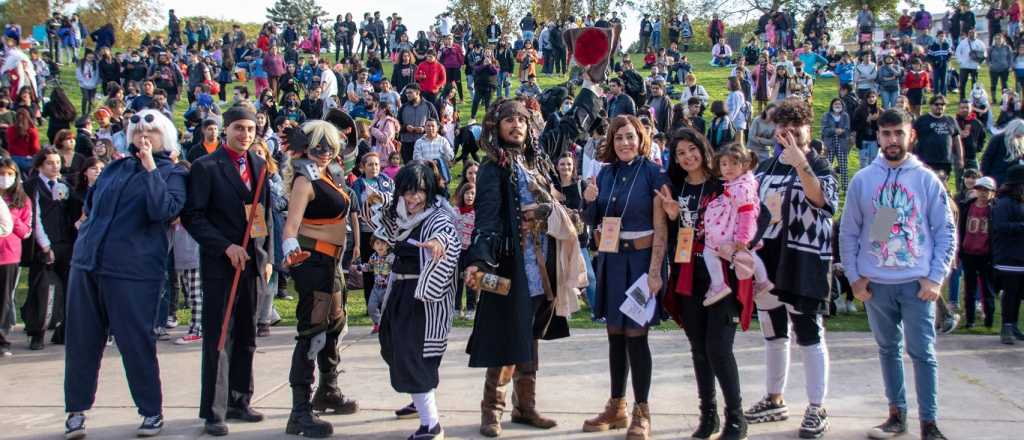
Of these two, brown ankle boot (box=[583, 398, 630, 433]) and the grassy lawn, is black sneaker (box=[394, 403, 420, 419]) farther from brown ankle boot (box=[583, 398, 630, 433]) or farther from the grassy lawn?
the grassy lawn

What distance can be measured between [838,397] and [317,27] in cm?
3207

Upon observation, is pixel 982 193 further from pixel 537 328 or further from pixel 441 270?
pixel 441 270

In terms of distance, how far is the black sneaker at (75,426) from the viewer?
18.6 feet

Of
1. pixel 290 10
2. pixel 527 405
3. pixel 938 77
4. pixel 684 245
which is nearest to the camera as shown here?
pixel 684 245

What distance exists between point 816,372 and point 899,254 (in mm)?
814

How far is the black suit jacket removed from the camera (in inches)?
230

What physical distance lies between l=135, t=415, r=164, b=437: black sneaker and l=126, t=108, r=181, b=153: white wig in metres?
1.56

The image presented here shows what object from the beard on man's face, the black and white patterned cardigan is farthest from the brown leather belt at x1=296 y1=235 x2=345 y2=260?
the beard on man's face

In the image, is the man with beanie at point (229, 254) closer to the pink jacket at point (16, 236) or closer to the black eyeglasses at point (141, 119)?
the black eyeglasses at point (141, 119)

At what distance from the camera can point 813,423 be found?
5586mm

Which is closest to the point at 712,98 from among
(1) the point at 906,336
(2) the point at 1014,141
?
(2) the point at 1014,141

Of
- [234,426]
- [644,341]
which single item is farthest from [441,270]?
[234,426]

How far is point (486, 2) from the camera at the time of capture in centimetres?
4134

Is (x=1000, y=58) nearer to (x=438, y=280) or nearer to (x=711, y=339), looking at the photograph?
(x=711, y=339)
